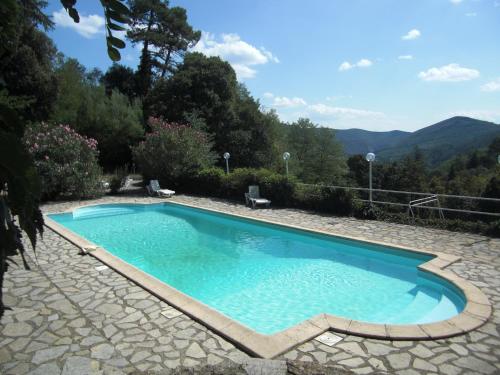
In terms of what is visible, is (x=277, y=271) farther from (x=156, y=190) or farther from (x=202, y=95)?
(x=202, y=95)

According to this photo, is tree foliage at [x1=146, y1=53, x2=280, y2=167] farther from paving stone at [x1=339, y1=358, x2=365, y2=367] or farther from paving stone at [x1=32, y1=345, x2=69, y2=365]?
paving stone at [x1=339, y1=358, x2=365, y2=367]

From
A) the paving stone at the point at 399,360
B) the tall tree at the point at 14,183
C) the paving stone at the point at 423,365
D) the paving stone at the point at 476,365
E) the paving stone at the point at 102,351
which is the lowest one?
the paving stone at the point at 476,365

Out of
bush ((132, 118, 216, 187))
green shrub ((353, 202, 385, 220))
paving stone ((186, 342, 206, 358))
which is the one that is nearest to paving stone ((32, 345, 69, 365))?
paving stone ((186, 342, 206, 358))

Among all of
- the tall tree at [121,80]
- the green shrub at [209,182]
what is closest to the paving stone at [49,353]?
the green shrub at [209,182]

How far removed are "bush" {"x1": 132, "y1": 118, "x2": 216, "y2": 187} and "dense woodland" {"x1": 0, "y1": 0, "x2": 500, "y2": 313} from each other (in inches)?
1.8

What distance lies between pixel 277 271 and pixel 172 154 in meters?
9.79

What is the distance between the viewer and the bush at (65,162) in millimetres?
13555

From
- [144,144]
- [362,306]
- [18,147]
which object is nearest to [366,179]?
[144,144]

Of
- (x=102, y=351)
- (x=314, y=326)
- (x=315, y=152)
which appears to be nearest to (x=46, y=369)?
(x=102, y=351)

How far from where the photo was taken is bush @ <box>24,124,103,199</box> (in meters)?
13.6

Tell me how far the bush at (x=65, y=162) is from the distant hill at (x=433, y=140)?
68172mm

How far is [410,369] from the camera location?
12.3 feet

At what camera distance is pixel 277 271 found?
812 cm

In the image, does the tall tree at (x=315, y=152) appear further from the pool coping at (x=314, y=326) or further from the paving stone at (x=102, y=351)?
the paving stone at (x=102, y=351)
